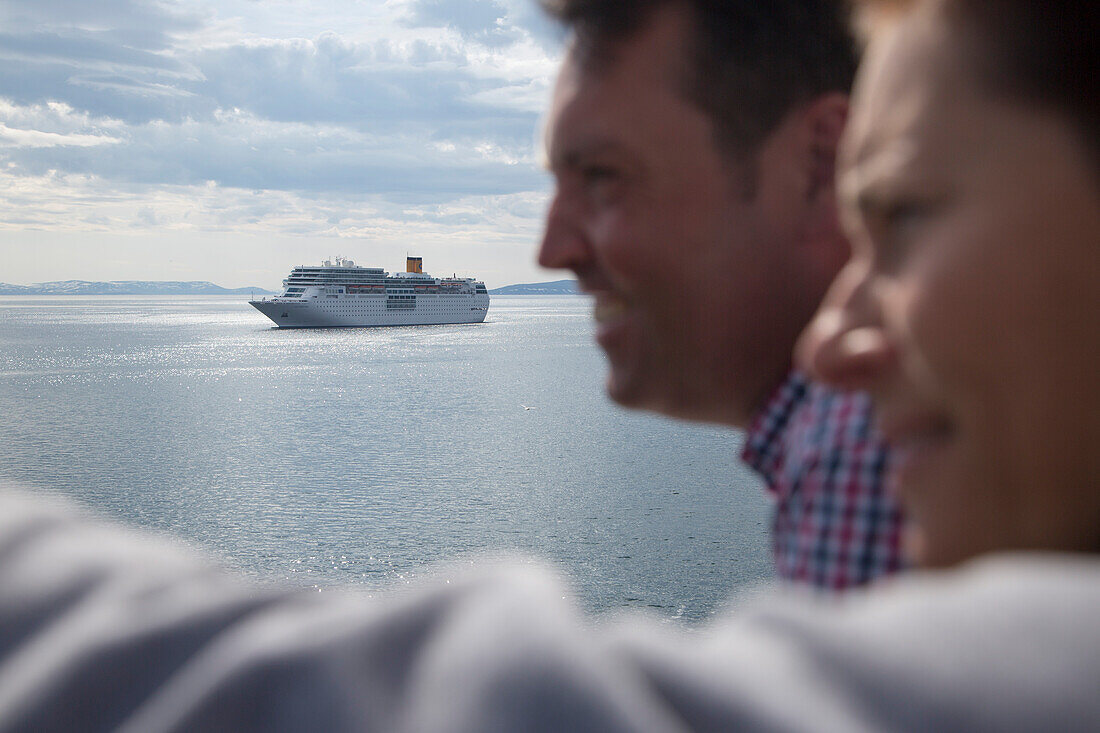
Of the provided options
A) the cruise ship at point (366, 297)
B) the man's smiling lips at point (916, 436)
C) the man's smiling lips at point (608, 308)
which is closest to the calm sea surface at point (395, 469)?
the cruise ship at point (366, 297)

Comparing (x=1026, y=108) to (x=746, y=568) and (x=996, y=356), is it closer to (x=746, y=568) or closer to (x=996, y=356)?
(x=996, y=356)

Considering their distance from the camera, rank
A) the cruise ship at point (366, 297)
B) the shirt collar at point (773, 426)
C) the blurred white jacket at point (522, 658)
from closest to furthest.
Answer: the blurred white jacket at point (522, 658) → the shirt collar at point (773, 426) → the cruise ship at point (366, 297)

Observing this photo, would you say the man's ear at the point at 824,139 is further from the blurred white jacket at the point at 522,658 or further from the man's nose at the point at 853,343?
the blurred white jacket at the point at 522,658

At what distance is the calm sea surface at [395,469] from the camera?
17.0 metres

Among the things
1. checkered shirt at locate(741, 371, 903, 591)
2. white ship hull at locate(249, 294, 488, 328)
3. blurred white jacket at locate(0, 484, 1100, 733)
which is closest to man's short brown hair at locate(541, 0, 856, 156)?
checkered shirt at locate(741, 371, 903, 591)

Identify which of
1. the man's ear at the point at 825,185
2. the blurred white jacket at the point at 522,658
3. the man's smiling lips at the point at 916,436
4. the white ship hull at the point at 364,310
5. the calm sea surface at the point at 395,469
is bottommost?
the calm sea surface at the point at 395,469

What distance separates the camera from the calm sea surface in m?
17.0

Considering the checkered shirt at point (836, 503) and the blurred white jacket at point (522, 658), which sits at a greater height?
the blurred white jacket at point (522, 658)

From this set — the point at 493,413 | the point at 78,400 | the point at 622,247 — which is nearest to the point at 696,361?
the point at 622,247

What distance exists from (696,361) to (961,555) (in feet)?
1.48

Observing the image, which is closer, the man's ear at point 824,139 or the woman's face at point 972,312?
the woman's face at point 972,312

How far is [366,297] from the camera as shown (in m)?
44.8

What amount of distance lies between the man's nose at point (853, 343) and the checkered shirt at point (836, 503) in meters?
0.23

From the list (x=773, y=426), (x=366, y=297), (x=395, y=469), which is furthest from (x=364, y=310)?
(x=773, y=426)
